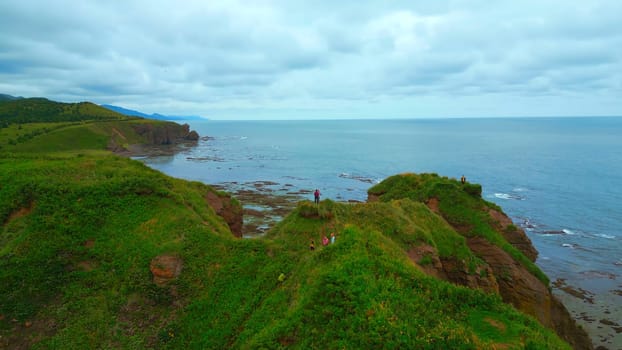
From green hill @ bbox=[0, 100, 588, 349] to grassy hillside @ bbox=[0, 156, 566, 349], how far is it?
0.24ft

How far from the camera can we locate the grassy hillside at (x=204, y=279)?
1397 centimetres

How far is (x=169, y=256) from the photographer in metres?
23.4

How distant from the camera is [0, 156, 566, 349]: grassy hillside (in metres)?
14.0

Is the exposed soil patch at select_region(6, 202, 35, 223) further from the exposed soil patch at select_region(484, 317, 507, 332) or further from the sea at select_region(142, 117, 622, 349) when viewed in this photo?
the sea at select_region(142, 117, 622, 349)

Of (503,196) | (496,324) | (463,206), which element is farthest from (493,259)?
(503,196)

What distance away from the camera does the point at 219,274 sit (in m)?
23.0

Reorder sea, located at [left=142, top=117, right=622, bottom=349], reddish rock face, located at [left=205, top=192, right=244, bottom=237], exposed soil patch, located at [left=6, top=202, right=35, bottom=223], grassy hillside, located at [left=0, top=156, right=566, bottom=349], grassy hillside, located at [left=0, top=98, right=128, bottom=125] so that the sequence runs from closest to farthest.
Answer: grassy hillside, located at [left=0, top=156, right=566, bottom=349], exposed soil patch, located at [left=6, top=202, right=35, bottom=223], reddish rock face, located at [left=205, top=192, right=244, bottom=237], sea, located at [left=142, top=117, right=622, bottom=349], grassy hillside, located at [left=0, top=98, right=128, bottom=125]

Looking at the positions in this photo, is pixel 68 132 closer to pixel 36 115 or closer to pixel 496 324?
pixel 36 115

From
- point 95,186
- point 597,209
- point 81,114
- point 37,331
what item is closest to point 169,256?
point 37,331

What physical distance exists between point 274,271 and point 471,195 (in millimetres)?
25144

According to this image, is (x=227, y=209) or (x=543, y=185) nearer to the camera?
(x=227, y=209)

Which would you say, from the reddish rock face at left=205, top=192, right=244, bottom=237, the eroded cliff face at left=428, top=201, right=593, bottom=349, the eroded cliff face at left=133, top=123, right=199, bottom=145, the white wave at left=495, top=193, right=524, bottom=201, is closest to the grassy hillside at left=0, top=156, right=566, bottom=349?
the eroded cliff face at left=428, top=201, right=593, bottom=349

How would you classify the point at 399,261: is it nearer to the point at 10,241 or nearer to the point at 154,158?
the point at 10,241

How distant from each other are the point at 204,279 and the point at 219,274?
3.15 ft
